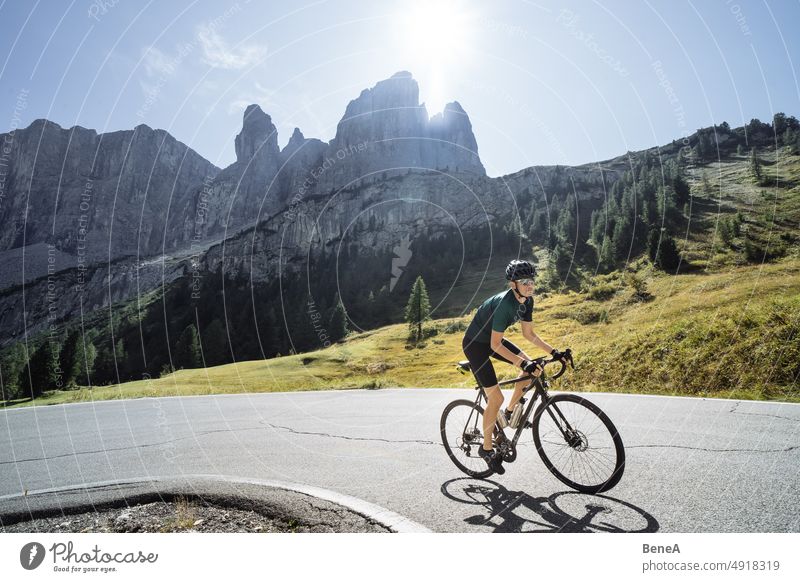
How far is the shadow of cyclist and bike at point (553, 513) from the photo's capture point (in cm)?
342

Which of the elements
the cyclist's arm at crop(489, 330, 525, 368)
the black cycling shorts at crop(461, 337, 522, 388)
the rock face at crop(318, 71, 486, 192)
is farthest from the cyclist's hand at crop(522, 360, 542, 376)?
the rock face at crop(318, 71, 486, 192)

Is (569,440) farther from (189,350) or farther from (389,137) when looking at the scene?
(389,137)

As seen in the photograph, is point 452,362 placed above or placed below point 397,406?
below

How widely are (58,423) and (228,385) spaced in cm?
1438

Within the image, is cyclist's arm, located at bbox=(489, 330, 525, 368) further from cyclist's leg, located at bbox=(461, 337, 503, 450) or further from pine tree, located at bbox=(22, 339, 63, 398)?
pine tree, located at bbox=(22, 339, 63, 398)

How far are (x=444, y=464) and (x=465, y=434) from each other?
0.52m

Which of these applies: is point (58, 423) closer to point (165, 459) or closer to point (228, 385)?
point (165, 459)

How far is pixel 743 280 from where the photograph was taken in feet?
116

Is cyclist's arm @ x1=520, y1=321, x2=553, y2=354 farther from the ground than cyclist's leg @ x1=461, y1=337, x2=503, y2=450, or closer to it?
farther from the ground

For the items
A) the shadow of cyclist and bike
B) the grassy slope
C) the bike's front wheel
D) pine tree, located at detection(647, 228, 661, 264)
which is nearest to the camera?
the shadow of cyclist and bike

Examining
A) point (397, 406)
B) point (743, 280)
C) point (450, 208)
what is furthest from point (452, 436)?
point (450, 208)

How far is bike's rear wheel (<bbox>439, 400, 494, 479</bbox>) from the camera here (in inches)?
206

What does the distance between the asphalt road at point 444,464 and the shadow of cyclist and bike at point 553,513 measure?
15 millimetres

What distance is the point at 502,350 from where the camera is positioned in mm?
4844
